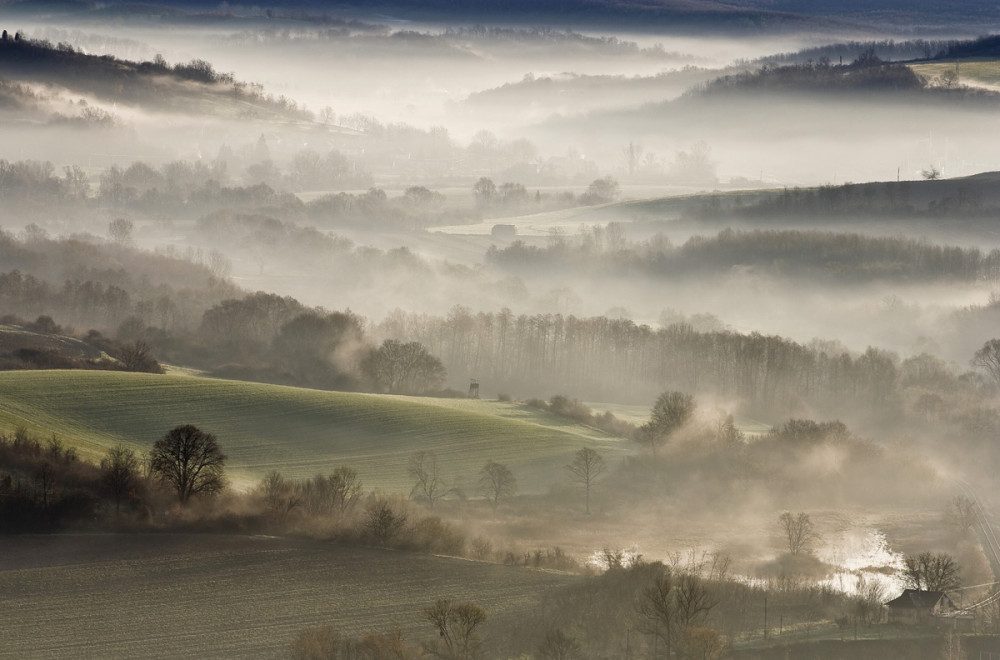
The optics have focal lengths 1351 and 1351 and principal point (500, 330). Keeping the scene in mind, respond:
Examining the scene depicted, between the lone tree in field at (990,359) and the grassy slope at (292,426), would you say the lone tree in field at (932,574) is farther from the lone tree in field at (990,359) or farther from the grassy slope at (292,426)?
the lone tree in field at (990,359)

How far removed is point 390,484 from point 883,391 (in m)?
57.3

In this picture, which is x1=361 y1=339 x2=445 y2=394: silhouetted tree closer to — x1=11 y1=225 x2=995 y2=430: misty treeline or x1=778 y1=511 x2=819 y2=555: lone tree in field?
x1=11 y1=225 x2=995 y2=430: misty treeline

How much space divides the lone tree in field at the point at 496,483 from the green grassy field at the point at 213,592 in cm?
1639

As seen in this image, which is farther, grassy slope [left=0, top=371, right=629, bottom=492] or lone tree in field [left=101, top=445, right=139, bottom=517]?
grassy slope [left=0, top=371, right=629, bottom=492]

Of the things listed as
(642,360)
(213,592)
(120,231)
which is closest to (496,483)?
(213,592)

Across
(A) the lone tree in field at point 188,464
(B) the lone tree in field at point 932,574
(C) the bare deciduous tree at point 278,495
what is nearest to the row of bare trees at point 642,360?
(B) the lone tree in field at point 932,574

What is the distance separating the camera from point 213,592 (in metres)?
55.6

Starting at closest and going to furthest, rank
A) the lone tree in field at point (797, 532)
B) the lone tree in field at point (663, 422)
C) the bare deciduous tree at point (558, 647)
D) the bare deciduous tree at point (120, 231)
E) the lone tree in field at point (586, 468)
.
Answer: the bare deciduous tree at point (558, 647)
the lone tree in field at point (797, 532)
the lone tree in field at point (586, 468)
the lone tree in field at point (663, 422)
the bare deciduous tree at point (120, 231)

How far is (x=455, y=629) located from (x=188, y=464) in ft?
71.8

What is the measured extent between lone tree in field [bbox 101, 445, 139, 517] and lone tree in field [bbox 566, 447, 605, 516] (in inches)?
1070

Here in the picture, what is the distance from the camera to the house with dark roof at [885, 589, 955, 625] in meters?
60.1

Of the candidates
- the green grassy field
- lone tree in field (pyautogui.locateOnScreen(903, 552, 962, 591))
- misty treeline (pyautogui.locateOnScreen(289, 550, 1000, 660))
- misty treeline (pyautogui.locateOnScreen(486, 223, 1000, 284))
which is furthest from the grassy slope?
misty treeline (pyautogui.locateOnScreen(486, 223, 1000, 284))

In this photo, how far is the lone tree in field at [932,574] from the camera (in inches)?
2544

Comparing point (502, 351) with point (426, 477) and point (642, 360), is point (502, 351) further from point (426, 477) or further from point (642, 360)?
point (426, 477)
